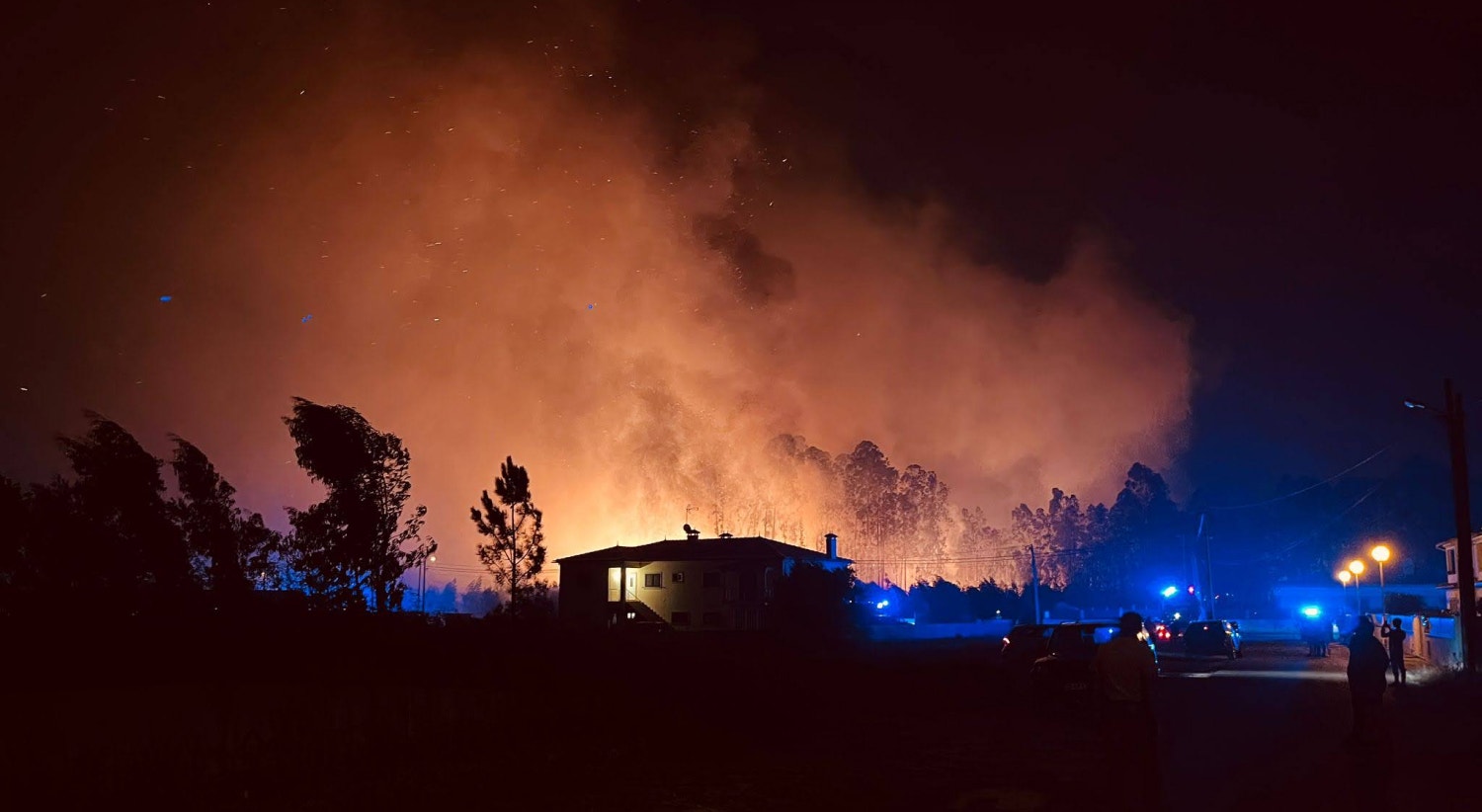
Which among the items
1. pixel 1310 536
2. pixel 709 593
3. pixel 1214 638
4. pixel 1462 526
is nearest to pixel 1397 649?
pixel 1462 526

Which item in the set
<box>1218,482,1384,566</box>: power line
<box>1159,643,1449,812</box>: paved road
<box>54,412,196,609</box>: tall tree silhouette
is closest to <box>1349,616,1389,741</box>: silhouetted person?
<box>1159,643,1449,812</box>: paved road

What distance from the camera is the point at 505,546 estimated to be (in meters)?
72.4

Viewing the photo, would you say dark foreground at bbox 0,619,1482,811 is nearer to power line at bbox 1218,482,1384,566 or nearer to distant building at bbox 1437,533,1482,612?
distant building at bbox 1437,533,1482,612

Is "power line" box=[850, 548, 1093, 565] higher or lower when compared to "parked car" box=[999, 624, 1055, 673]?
higher

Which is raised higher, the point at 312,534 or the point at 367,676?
the point at 312,534

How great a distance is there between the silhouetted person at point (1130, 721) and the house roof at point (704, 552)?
60.2 metres

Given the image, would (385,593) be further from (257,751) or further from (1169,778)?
(1169,778)

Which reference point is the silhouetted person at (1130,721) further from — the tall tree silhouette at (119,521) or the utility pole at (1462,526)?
the tall tree silhouette at (119,521)

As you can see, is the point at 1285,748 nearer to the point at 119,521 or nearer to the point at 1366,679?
the point at 1366,679

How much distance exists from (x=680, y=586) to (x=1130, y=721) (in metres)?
63.3

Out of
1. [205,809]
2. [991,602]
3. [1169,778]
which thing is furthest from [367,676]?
[991,602]

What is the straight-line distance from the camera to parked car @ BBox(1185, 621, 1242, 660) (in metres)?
46.4

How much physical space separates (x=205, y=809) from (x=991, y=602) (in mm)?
90924

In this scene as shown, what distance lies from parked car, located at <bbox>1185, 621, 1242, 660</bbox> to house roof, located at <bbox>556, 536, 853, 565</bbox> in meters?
27.7
